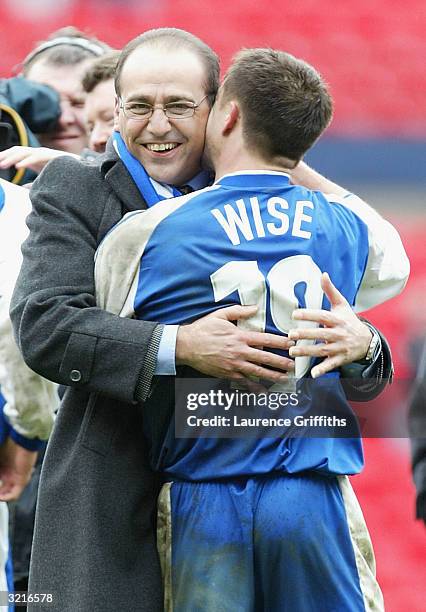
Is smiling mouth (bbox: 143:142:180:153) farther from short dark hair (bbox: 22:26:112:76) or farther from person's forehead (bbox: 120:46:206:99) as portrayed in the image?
short dark hair (bbox: 22:26:112:76)

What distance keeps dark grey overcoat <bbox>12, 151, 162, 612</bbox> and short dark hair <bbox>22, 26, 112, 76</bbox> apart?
161 centimetres

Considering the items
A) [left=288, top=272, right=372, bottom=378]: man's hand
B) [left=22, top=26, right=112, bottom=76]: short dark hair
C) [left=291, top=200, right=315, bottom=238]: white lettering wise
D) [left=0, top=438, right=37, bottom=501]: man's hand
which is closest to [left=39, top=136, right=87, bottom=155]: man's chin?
[left=22, top=26, right=112, bottom=76]: short dark hair

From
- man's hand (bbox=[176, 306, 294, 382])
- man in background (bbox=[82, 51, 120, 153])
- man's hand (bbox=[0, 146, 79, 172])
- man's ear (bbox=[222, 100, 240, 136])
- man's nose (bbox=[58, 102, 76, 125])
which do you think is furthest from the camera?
man's nose (bbox=[58, 102, 76, 125])

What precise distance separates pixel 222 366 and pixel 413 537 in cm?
384

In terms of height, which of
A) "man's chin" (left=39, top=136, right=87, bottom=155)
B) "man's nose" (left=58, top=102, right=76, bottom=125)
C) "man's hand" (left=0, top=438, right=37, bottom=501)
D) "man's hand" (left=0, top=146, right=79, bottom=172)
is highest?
"man's nose" (left=58, top=102, right=76, bottom=125)

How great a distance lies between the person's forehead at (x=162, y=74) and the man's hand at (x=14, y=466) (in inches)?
34.7

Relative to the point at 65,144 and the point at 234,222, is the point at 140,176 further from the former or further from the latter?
the point at 65,144

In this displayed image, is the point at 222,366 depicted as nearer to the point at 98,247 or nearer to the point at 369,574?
the point at 98,247

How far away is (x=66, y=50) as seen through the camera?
331 centimetres

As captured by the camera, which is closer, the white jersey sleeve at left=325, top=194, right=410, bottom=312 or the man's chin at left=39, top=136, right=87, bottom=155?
the white jersey sleeve at left=325, top=194, right=410, bottom=312

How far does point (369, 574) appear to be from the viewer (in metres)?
1.72

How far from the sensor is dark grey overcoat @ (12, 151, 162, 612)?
1657 millimetres

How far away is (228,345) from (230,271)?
12cm

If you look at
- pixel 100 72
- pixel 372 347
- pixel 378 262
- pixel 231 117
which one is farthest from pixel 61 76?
pixel 372 347
